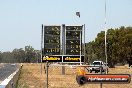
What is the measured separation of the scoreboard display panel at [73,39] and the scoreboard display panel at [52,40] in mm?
1258

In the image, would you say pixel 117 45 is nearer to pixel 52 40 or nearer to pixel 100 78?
pixel 52 40

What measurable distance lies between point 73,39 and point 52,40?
252 cm

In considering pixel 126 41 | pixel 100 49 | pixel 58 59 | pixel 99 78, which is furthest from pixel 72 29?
pixel 100 49

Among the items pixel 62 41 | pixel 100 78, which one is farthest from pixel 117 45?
pixel 100 78

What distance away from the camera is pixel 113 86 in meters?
27.5

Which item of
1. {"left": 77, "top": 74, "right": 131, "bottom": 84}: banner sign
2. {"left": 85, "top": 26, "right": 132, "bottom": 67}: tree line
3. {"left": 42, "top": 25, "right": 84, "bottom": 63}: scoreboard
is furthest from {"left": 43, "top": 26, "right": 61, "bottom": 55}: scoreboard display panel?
{"left": 85, "top": 26, "right": 132, "bottom": 67}: tree line

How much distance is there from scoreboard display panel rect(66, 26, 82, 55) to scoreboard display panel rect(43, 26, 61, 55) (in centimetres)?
126

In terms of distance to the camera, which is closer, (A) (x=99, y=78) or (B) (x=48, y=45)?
(A) (x=99, y=78)

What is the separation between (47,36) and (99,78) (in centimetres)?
2886

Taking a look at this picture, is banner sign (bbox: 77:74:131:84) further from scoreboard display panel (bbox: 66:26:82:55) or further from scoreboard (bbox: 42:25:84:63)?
scoreboard display panel (bbox: 66:26:82:55)

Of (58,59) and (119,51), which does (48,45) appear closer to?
(58,59)

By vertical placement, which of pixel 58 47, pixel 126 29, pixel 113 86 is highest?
pixel 126 29

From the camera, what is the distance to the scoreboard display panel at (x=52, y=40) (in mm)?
43125

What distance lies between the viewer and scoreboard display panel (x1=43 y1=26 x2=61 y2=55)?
4312 centimetres
